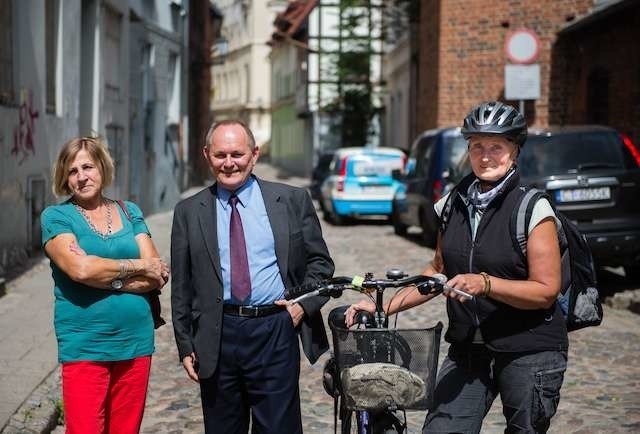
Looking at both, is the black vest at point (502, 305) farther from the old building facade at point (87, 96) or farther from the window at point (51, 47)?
the window at point (51, 47)

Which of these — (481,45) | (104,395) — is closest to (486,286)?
(104,395)

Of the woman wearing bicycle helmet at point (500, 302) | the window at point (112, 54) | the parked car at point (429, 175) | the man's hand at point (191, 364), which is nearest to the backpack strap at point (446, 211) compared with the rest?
the woman wearing bicycle helmet at point (500, 302)

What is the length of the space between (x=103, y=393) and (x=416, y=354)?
1440 millimetres

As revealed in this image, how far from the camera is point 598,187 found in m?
11.0

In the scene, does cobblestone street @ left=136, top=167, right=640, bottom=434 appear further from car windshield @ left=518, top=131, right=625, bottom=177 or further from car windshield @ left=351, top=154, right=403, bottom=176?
car windshield @ left=351, top=154, right=403, bottom=176

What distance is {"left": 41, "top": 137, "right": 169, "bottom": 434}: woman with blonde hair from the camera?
4.29 meters

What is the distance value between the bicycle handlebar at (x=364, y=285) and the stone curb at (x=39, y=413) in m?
2.64

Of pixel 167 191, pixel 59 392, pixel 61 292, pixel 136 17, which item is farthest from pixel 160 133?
pixel 61 292

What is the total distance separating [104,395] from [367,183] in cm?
1855

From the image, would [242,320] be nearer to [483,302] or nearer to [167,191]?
[483,302]

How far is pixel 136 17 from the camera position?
2159cm

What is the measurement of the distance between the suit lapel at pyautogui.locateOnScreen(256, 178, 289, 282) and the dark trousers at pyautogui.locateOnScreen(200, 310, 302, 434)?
0.20m

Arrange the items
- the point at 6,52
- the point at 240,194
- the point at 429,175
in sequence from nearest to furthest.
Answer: the point at 240,194 → the point at 6,52 → the point at 429,175

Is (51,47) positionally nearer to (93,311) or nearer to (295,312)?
(93,311)
